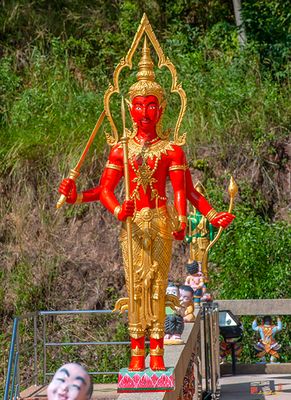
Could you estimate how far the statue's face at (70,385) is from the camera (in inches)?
135

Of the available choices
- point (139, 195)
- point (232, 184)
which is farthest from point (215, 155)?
point (139, 195)

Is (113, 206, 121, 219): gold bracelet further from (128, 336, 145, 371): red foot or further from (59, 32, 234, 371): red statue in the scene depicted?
(128, 336, 145, 371): red foot

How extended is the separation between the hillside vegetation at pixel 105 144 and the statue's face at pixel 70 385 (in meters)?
9.96

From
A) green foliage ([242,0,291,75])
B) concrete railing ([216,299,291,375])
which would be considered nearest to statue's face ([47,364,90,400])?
concrete railing ([216,299,291,375])

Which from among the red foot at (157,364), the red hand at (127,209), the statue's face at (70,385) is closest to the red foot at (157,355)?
the red foot at (157,364)

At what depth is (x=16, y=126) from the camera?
50.9ft

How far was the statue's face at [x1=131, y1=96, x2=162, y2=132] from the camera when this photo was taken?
613 centimetres

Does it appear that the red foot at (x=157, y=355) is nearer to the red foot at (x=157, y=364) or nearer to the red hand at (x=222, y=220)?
the red foot at (x=157, y=364)

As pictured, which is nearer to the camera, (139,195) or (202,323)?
(139,195)

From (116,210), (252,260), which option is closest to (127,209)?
(116,210)

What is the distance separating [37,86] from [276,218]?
201 inches

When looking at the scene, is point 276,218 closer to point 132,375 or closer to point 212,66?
point 212,66

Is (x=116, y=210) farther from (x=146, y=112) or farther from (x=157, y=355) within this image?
(x=157, y=355)

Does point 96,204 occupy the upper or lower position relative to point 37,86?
lower
